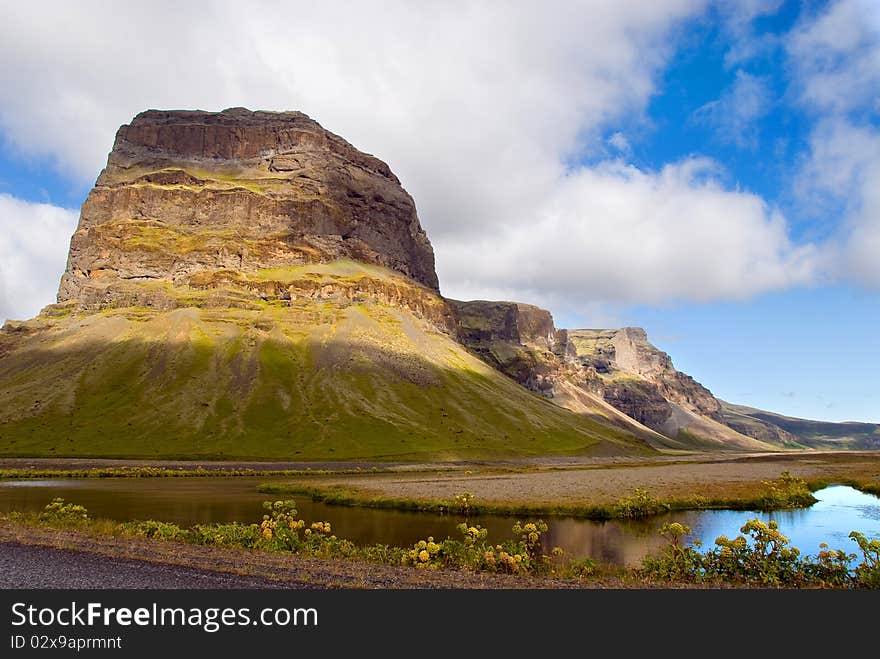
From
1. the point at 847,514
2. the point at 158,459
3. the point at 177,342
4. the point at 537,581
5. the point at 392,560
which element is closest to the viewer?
the point at 537,581

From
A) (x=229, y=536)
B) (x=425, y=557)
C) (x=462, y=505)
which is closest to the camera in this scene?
(x=425, y=557)

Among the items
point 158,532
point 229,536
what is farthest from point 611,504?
point 158,532

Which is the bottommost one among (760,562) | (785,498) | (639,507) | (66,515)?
(785,498)

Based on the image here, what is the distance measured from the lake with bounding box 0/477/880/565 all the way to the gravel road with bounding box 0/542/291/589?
607 inches

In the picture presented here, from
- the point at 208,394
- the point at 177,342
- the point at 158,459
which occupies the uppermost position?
the point at 177,342

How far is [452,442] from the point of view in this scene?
152 m

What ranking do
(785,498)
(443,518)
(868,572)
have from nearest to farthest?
(868,572), (443,518), (785,498)

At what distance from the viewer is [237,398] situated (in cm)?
15850

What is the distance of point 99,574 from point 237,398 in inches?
5734

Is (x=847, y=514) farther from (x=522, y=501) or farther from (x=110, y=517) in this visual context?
(x=110, y=517)

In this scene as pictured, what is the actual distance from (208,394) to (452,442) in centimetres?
6977

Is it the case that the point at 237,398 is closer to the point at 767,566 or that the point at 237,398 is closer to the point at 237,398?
the point at 237,398

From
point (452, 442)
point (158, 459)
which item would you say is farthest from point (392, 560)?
point (452, 442)

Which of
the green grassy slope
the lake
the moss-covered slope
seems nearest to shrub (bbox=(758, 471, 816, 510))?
the lake
